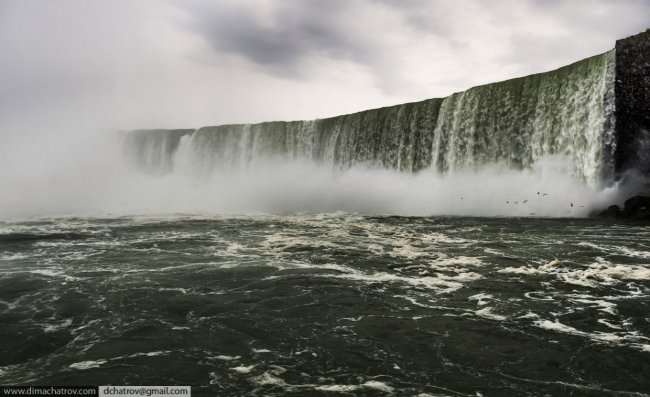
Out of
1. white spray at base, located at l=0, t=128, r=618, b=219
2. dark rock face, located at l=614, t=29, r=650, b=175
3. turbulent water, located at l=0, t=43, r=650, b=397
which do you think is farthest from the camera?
white spray at base, located at l=0, t=128, r=618, b=219

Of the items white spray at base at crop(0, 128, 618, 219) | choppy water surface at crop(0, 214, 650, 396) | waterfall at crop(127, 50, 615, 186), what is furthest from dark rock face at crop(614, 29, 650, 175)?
choppy water surface at crop(0, 214, 650, 396)

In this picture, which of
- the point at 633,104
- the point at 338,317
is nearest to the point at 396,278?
the point at 338,317

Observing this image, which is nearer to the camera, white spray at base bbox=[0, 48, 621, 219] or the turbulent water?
the turbulent water

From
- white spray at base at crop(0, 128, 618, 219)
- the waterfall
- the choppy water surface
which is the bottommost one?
the choppy water surface

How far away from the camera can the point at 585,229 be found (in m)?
15.6

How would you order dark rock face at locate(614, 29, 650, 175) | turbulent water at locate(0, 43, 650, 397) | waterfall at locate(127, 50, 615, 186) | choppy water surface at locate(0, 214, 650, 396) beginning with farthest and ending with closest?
waterfall at locate(127, 50, 615, 186) → dark rock face at locate(614, 29, 650, 175) → turbulent water at locate(0, 43, 650, 397) → choppy water surface at locate(0, 214, 650, 396)

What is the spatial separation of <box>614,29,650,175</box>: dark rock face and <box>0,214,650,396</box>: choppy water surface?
25.6 ft

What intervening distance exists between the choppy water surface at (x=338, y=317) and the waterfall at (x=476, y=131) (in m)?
9.10

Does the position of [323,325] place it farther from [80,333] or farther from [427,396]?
[80,333]

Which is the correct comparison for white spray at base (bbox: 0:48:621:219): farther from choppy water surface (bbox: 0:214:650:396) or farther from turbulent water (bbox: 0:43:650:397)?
choppy water surface (bbox: 0:214:650:396)

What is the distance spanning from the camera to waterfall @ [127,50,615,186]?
67.3 ft

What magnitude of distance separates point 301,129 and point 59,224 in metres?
17.6

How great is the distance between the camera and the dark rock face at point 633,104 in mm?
19344

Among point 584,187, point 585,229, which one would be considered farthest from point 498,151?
point 585,229
